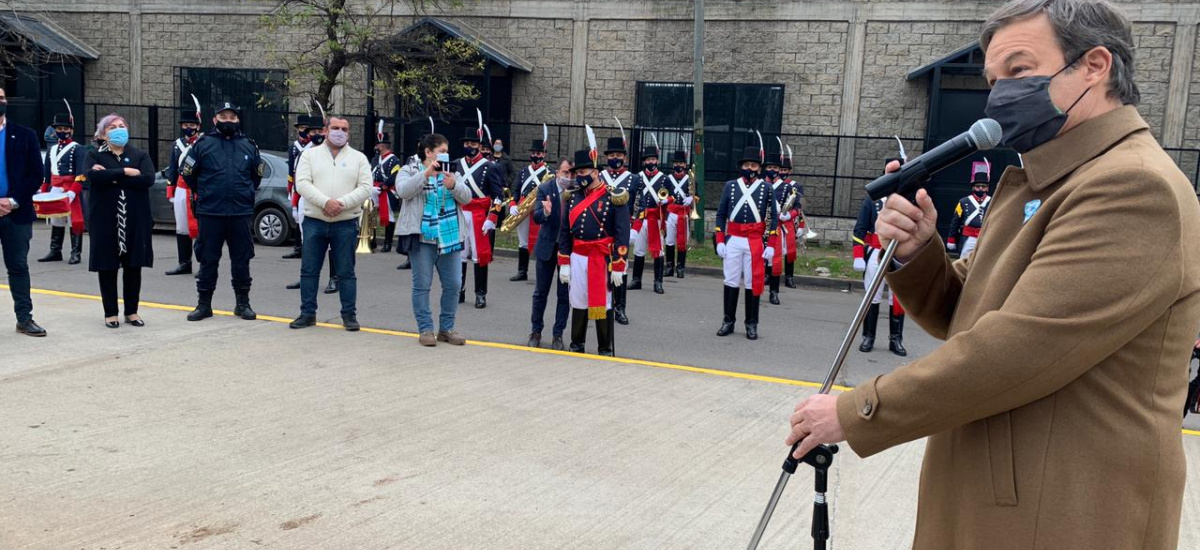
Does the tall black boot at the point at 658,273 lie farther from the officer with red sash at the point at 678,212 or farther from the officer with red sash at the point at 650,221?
the officer with red sash at the point at 678,212

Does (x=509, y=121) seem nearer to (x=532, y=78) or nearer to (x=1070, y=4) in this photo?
(x=532, y=78)

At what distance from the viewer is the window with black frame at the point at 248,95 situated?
923 inches

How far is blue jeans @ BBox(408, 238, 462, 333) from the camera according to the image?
8969 mm

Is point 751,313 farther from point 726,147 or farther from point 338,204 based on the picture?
point 726,147

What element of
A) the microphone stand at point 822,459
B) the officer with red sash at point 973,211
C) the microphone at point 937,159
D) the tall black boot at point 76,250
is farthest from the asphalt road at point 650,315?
the microphone at point 937,159

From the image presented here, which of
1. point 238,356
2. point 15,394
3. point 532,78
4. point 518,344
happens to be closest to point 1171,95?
point 532,78

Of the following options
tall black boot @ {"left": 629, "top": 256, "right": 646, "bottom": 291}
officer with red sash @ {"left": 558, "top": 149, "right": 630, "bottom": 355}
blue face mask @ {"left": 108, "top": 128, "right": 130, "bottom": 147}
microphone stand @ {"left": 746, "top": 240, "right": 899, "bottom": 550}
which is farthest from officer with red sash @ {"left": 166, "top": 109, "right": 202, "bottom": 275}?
microphone stand @ {"left": 746, "top": 240, "right": 899, "bottom": 550}

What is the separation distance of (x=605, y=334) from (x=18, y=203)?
510cm

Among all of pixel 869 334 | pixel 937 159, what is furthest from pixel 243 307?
pixel 937 159

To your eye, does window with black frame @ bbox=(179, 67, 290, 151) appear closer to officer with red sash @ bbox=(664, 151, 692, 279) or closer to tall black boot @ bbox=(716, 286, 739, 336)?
officer with red sash @ bbox=(664, 151, 692, 279)

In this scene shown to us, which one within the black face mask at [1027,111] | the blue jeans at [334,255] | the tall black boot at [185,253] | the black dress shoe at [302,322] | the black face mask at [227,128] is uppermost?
the black face mask at [227,128]

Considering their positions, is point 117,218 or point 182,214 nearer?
point 117,218

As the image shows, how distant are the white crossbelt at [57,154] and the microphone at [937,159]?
14.1m

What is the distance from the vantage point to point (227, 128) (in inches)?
394
